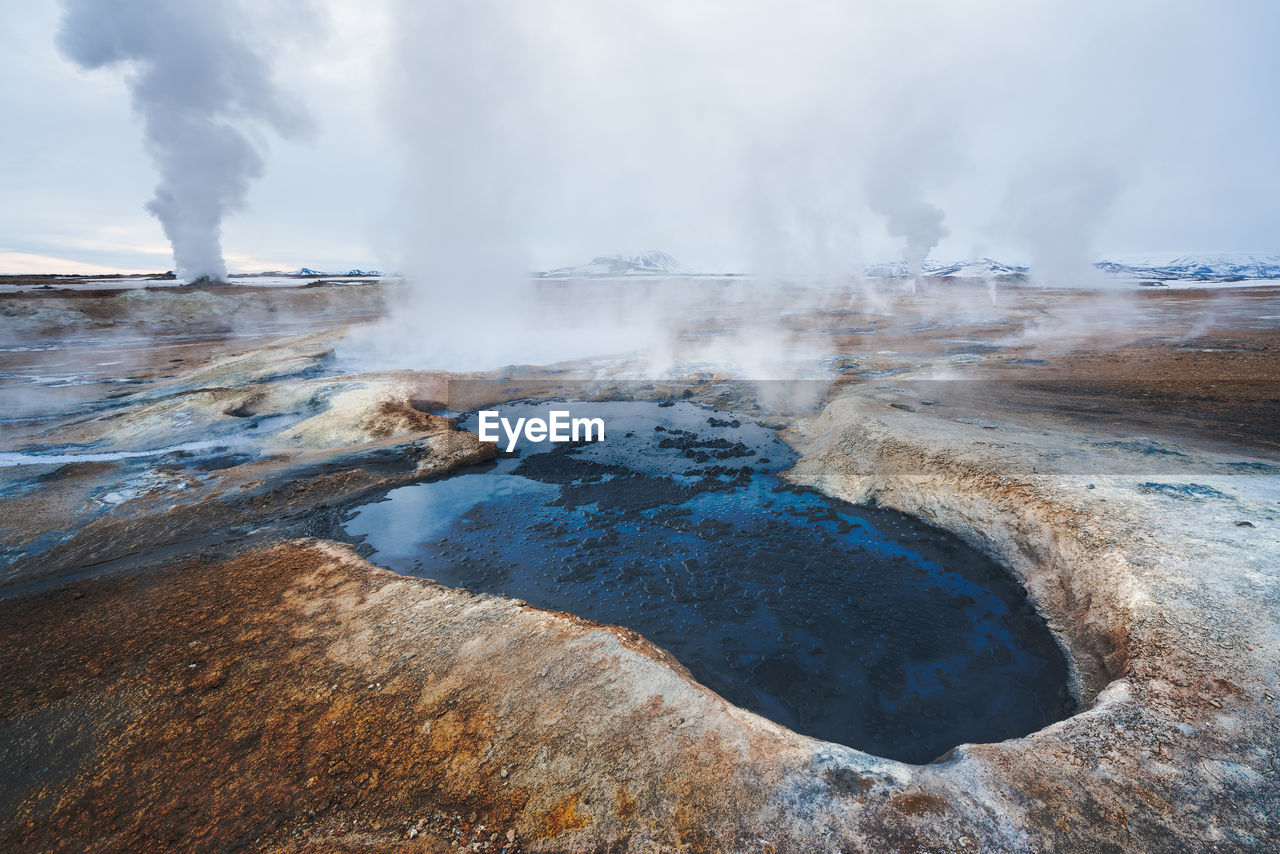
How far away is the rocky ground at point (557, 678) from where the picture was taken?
3377 millimetres

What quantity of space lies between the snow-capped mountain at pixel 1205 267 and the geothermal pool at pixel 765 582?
118 metres

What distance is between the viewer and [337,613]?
5941 millimetres

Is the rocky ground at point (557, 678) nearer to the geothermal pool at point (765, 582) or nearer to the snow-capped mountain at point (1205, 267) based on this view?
the geothermal pool at point (765, 582)

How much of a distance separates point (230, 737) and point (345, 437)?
9.97 metres

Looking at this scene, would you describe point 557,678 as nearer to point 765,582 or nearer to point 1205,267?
point 765,582

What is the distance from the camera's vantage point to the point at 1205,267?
10712cm

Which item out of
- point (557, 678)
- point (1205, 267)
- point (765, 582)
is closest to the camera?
point (557, 678)

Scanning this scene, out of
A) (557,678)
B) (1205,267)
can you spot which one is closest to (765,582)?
(557,678)

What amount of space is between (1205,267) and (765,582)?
162011 mm

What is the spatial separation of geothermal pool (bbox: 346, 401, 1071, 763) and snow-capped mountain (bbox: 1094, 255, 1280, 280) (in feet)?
386

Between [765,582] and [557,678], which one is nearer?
[557,678]

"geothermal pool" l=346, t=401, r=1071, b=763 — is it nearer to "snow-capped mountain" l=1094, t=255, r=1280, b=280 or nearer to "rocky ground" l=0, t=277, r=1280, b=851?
"rocky ground" l=0, t=277, r=1280, b=851

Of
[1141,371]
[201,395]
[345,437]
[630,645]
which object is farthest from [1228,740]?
[201,395]

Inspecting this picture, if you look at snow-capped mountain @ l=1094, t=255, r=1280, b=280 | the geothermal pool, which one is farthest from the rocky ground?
snow-capped mountain @ l=1094, t=255, r=1280, b=280
